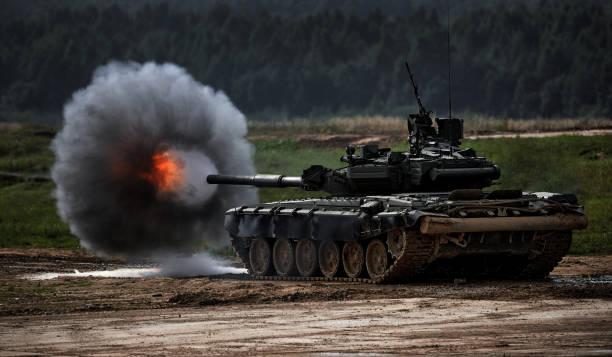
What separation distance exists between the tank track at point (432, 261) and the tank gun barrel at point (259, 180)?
229 centimetres

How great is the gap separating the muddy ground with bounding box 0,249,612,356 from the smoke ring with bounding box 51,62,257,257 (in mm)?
4221

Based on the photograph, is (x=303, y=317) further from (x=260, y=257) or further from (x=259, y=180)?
(x=259, y=180)

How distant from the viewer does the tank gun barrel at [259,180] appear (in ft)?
90.5

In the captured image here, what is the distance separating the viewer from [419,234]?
868 inches

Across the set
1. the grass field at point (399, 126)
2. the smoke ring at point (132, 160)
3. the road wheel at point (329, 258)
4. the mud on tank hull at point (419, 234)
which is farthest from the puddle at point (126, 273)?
the grass field at point (399, 126)

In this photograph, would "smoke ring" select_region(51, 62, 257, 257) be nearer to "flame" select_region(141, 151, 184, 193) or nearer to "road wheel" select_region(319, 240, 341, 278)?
"flame" select_region(141, 151, 184, 193)

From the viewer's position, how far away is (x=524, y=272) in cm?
2469

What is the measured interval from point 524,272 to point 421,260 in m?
3.29

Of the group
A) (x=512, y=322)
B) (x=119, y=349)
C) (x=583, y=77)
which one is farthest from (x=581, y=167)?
(x=583, y=77)

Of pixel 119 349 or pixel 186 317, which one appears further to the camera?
pixel 186 317

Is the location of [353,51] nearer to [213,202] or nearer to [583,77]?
[583,77]

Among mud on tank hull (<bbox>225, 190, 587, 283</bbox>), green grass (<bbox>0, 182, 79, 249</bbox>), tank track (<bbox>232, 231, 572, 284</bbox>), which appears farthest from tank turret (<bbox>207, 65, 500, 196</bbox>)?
green grass (<bbox>0, 182, 79, 249</bbox>)

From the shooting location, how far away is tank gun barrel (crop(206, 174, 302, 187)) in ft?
90.5

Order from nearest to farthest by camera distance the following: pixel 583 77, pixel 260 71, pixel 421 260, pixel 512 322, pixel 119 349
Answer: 1. pixel 119 349
2. pixel 512 322
3. pixel 421 260
4. pixel 583 77
5. pixel 260 71
